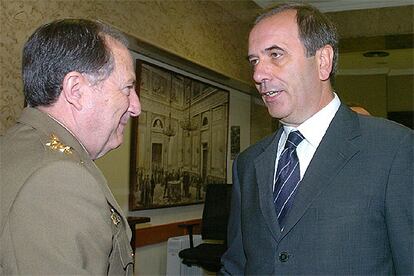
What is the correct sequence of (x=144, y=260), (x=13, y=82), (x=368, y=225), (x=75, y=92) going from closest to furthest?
(x=75, y=92), (x=368, y=225), (x=13, y=82), (x=144, y=260)

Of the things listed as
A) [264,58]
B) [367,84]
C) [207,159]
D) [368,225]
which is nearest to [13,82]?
[264,58]

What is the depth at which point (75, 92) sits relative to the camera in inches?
43.6

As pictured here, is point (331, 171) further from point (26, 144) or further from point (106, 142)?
point (26, 144)

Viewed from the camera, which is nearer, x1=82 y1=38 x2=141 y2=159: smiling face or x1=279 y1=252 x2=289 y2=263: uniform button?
x1=82 y1=38 x2=141 y2=159: smiling face

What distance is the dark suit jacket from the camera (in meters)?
1.34

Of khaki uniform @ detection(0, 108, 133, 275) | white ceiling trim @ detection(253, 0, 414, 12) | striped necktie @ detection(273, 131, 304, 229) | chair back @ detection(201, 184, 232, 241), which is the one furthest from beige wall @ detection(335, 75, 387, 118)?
khaki uniform @ detection(0, 108, 133, 275)

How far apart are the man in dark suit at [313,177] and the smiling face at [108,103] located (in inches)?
21.1

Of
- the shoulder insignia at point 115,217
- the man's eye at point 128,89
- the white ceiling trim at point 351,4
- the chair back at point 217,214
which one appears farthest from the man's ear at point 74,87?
the white ceiling trim at point 351,4

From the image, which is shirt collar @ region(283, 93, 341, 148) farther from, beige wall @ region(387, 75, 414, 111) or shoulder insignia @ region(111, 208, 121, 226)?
beige wall @ region(387, 75, 414, 111)

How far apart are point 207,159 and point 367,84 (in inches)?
167

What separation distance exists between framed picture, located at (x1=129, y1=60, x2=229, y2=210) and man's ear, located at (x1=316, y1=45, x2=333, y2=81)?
2568mm

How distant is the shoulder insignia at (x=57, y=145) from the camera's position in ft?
3.27

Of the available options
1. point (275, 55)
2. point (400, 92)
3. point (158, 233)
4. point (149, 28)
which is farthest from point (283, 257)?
point (400, 92)

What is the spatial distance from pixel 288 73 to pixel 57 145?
0.81 meters
